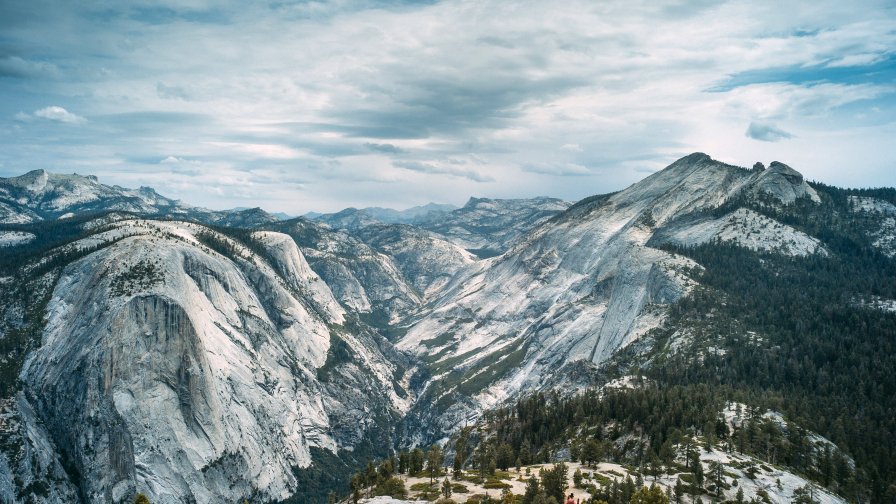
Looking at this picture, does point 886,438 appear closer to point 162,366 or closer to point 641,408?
point 641,408

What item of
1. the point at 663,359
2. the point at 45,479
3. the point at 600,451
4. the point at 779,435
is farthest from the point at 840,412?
the point at 45,479

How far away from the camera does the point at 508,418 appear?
15938 centimetres

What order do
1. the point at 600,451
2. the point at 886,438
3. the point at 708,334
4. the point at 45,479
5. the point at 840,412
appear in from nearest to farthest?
the point at 600,451
the point at 886,438
the point at 840,412
the point at 45,479
the point at 708,334

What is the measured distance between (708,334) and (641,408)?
72570 millimetres

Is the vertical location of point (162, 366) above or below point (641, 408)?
below

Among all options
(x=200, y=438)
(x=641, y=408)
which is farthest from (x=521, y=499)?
(x=200, y=438)

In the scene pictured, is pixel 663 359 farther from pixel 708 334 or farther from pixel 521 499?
pixel 521 499

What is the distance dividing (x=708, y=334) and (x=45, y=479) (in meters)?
223

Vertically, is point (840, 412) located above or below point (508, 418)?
above

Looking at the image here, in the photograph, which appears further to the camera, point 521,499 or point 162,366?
point 162,366

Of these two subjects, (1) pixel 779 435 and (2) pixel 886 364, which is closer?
(1) pixel 779 435

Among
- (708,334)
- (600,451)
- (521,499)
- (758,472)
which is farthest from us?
(708,334)

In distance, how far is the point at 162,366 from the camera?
193 meters

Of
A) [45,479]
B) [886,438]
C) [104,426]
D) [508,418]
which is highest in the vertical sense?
[886,438]
